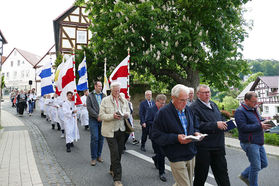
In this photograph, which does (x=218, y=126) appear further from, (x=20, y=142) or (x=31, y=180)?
(x=20, y=142)

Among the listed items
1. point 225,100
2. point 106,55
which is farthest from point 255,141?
point 225,100

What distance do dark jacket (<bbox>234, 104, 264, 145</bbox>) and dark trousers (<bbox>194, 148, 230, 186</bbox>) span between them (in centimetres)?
63

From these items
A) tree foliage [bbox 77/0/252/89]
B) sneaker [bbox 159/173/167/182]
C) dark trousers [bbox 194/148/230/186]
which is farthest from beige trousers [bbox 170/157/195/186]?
tree foliage [bbox 77/0/252/89]

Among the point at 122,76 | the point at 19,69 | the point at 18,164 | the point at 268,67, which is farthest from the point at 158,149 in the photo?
the point at 268,67

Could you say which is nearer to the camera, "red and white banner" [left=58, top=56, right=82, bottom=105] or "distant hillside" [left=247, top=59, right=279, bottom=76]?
"red and white banner" [left=58, top=56, right=82, bottom=105]

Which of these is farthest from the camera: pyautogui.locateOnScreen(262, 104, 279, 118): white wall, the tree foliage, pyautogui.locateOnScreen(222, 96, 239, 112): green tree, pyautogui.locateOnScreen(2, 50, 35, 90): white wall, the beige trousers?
pyautogui.locateOnScreen(2, 50, 35, 90): white wall

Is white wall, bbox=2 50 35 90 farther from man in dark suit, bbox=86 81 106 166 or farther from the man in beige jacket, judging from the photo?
the man in beige jacket

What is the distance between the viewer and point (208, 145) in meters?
3.88

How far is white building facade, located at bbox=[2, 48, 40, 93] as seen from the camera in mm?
59938

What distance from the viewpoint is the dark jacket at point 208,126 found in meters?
3.85

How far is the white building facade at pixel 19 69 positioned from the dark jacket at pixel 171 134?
5993 centimetres

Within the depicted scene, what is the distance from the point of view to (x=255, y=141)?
13.9ft

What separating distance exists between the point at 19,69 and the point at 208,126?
65995 millimetres

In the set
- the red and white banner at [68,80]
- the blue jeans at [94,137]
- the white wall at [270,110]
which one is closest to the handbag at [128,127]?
the blue jeans at [94,137]
